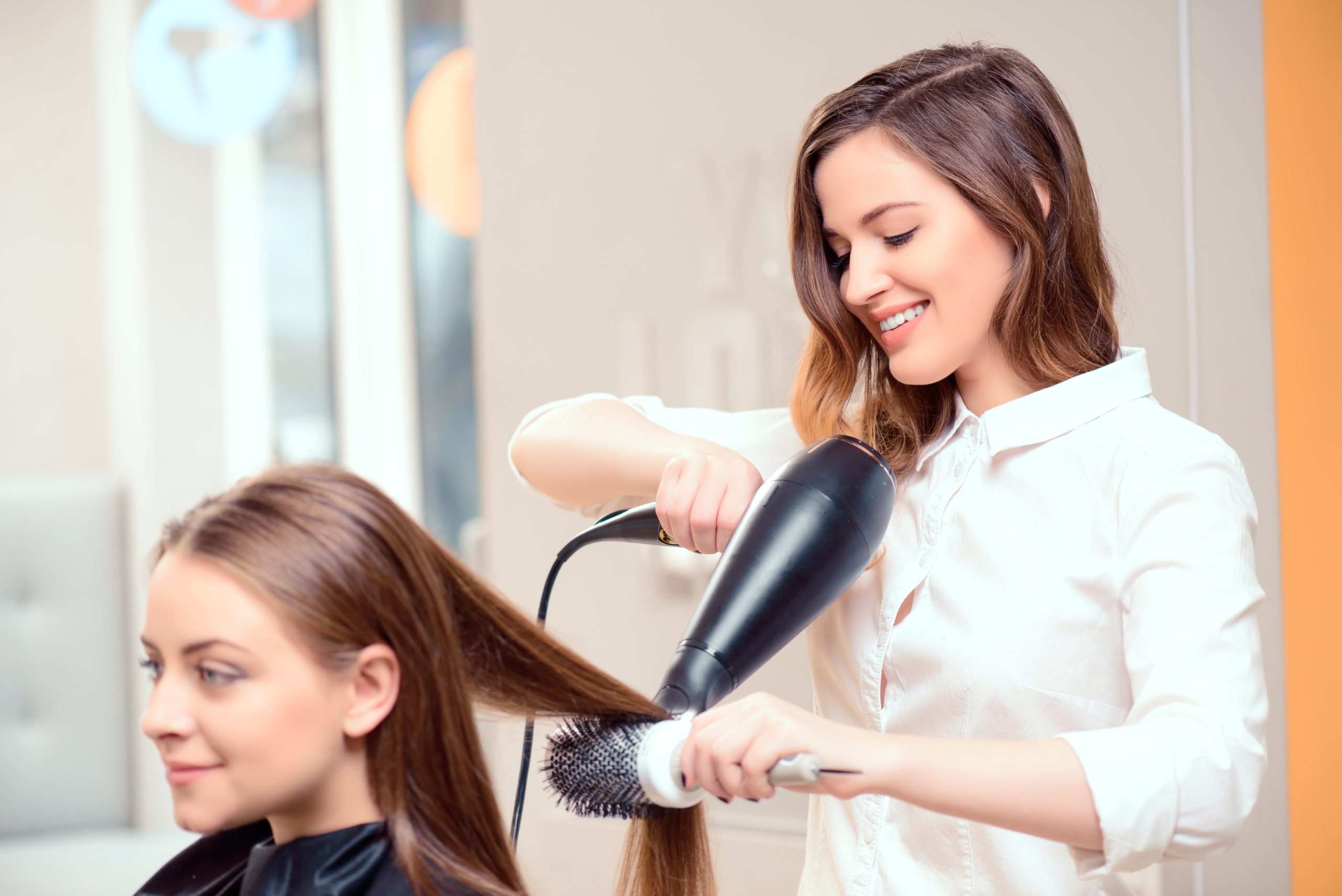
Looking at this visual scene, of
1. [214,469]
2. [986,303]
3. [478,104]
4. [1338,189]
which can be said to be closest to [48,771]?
[214,469]

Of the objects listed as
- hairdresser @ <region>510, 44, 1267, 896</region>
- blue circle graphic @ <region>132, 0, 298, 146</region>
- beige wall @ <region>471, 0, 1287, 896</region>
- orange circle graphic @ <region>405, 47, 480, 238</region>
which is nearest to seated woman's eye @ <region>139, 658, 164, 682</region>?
hairdresser @ <region>510, 44, 1267, 896</region>

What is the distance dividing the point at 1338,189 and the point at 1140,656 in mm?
775

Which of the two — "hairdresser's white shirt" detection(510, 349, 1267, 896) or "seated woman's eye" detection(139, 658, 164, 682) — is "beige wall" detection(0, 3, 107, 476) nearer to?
"seated woman's eye" detection(139, 658, 164, 682)

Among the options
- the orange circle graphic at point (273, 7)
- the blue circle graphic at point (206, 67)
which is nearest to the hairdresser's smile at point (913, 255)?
the blue circle graphic at point (206, 67)

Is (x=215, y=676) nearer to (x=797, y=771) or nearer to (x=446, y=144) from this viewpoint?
(x=797, y=771)

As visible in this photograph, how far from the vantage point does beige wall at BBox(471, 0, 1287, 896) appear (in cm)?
131

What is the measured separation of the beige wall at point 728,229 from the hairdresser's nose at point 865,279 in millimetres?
574

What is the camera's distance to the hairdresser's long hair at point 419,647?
79 centimetres

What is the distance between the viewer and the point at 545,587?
3.21ft

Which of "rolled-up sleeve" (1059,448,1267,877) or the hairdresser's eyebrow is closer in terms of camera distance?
"rolled-up sleeve" (1059,448,1267,877)

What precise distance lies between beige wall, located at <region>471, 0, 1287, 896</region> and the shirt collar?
0.46 metres

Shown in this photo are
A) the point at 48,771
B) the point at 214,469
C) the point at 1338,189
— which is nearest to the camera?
the point at 1338,189

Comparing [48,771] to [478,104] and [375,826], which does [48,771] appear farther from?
[375,826]

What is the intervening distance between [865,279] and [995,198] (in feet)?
0.38
